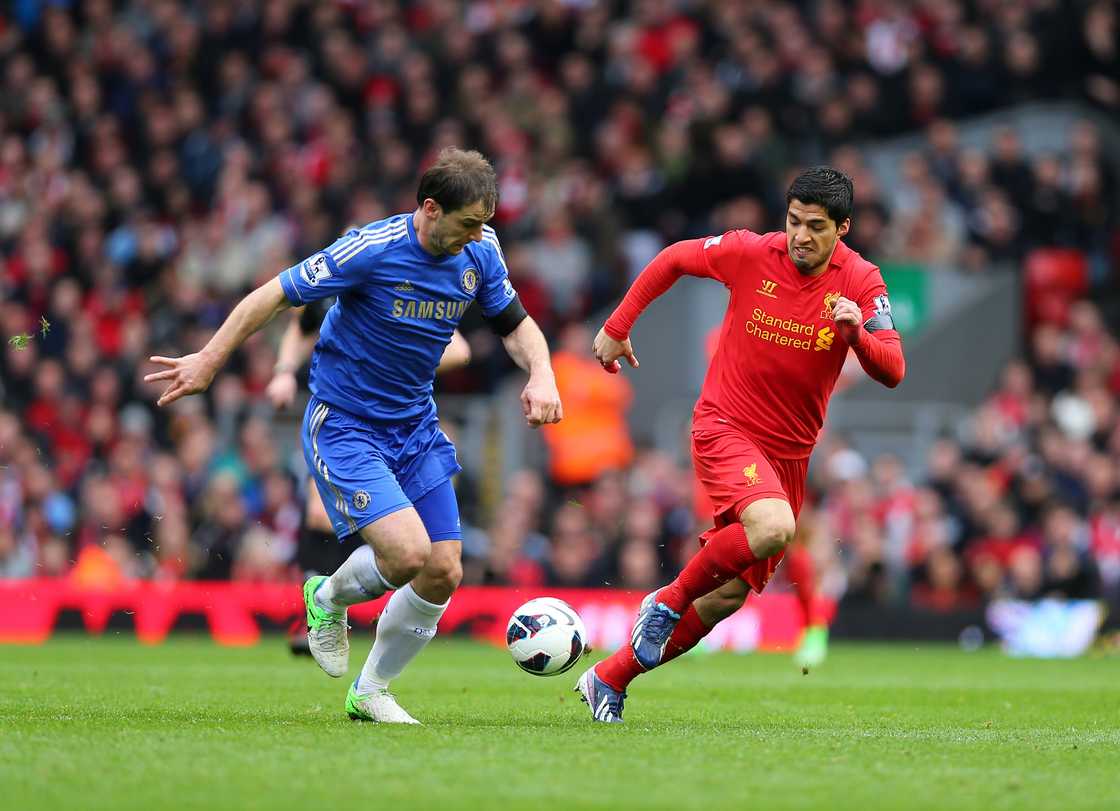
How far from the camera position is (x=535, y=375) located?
8.00 metres

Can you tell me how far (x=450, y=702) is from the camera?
956 cm

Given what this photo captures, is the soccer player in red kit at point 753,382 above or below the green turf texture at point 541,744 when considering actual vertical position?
above

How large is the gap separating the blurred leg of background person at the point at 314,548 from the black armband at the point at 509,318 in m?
3.77

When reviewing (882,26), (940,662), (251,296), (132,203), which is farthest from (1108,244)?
(251,296)

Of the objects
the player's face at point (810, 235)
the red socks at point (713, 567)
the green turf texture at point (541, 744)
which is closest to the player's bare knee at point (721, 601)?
the red socks at point (713, 567)

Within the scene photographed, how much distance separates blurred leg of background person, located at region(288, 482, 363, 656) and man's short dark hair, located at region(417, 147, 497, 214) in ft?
14.6

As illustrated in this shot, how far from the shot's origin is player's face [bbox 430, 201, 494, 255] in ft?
25.1

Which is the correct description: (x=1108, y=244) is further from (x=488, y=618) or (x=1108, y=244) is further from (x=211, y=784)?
(x=211, y=784)

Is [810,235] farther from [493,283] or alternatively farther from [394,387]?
[394,387]

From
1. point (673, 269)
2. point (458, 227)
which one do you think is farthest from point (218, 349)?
point (673, 269)

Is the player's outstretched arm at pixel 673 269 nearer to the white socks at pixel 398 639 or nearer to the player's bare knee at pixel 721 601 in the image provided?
the player's bare knee at pixel 721 601

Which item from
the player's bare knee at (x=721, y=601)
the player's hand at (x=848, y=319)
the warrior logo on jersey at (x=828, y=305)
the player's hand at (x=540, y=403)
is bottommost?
the player's bare knee at (x=721, y=601)

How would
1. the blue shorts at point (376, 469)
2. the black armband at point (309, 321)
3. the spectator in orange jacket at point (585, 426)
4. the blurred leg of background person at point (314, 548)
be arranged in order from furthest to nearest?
the spectator in orange jacket at point (585, 426) → the blurred leg of background person at point (314, 548) → the black armband at point (309, 321) → the blue shorts at point (376, 469)

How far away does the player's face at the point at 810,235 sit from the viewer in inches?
322
